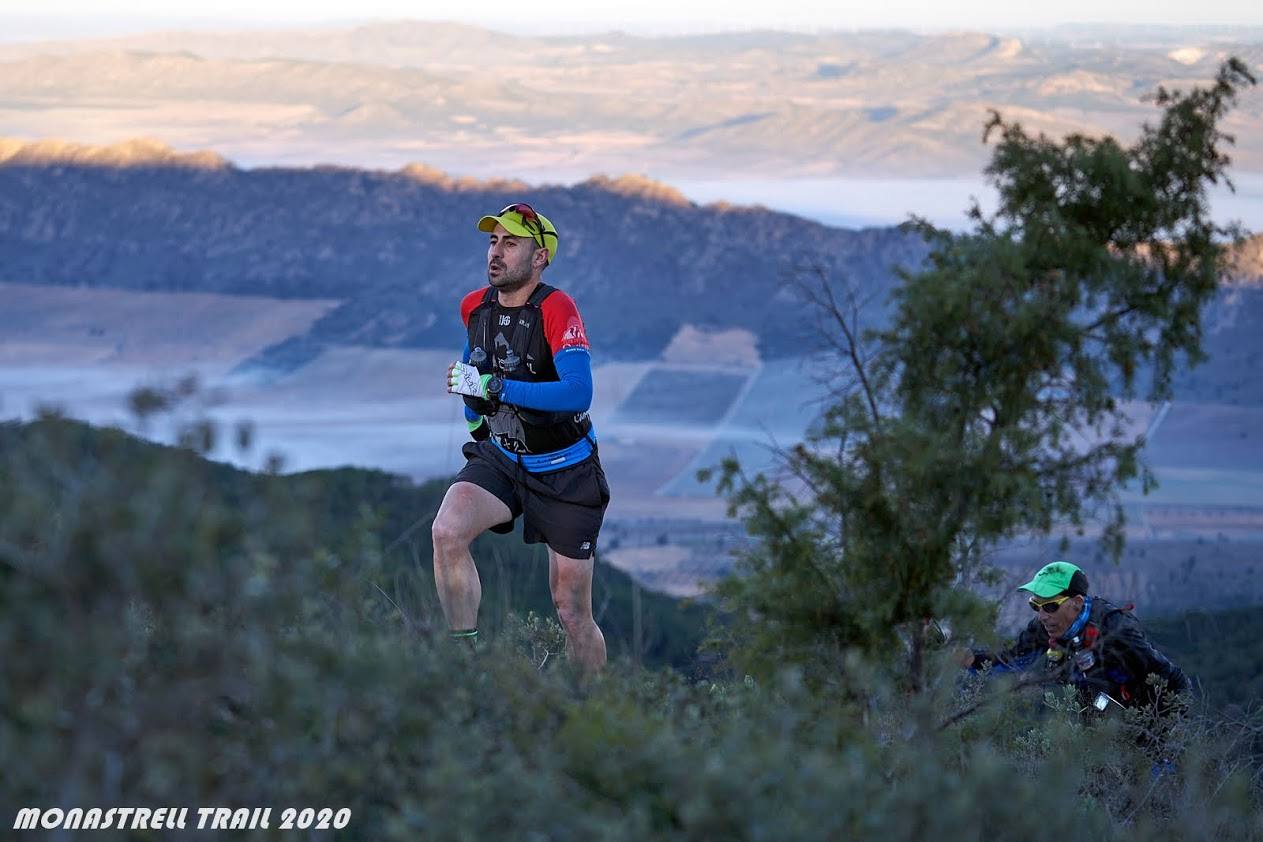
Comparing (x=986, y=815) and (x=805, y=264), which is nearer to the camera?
(x=986, y=815)

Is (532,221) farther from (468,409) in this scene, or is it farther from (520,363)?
(468,409)

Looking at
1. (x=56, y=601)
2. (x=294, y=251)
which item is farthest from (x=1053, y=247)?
(x=294, y=251)

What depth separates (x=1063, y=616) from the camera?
7.23 m

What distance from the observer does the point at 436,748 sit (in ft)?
11.8

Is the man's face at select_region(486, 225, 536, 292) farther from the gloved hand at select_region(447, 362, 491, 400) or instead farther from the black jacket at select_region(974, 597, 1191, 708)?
the black jacket at select_region(974, 597, 1191, 708)

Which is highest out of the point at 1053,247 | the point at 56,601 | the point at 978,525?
the point at 1053,247

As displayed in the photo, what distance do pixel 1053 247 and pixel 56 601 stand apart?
11.2ft

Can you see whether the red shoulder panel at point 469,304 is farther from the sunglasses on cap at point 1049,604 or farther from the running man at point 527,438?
the sunglasses on cap at point 1049,604

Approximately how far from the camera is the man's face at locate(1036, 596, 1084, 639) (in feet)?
23.6

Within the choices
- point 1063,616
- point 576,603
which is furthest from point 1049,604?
point 576,603

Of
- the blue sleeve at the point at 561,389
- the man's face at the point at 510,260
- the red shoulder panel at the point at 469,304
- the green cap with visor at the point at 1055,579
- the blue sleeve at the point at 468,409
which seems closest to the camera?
the blue sleeve at the point at 561,389

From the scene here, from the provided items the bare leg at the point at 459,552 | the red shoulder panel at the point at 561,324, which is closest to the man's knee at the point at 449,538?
the bare leg at the point at 459,552

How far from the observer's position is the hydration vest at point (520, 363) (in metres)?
6.34

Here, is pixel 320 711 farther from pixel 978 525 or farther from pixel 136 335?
pixel 136 335
